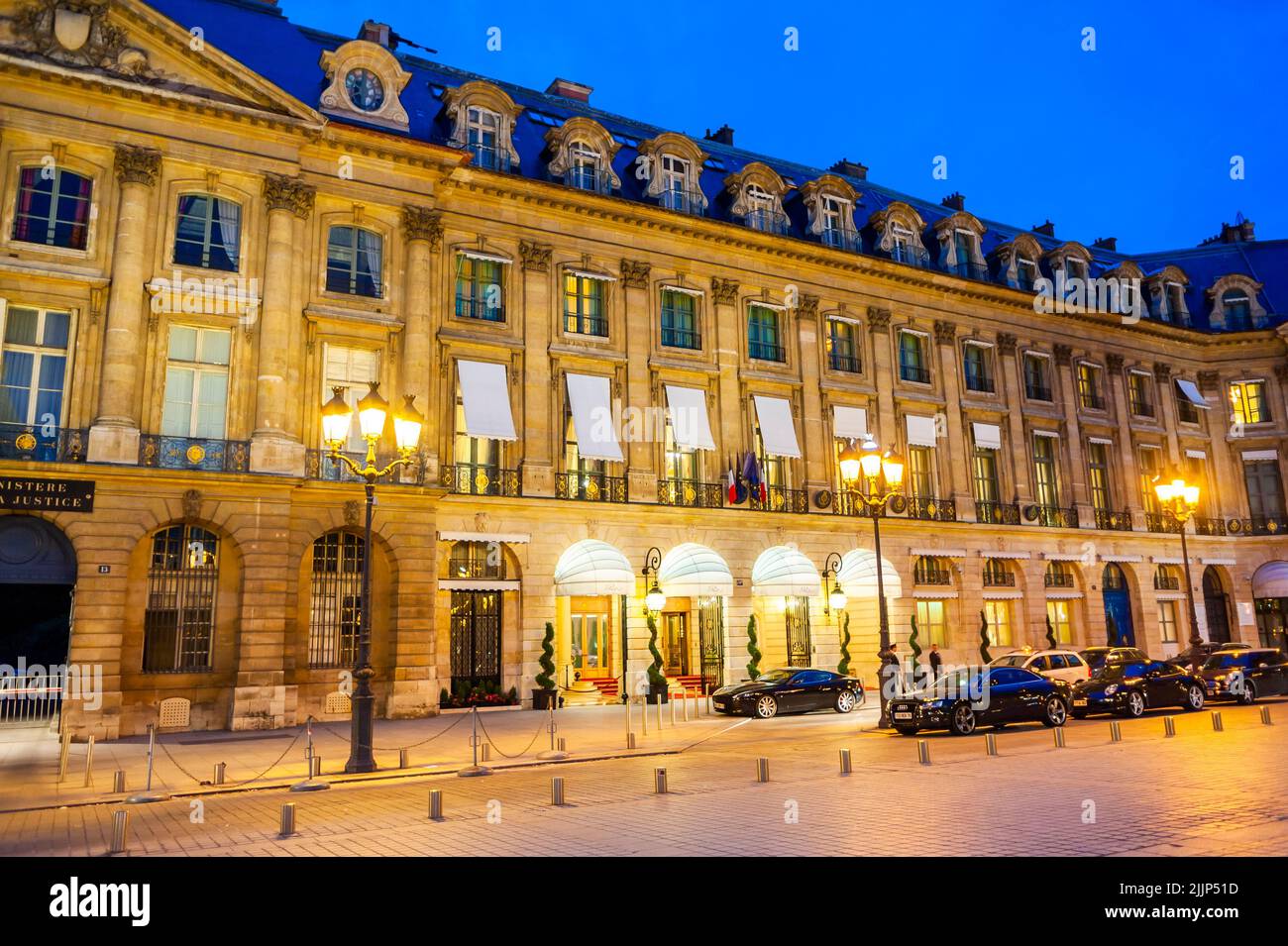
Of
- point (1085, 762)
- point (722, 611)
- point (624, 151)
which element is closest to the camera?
point (1085, 762)

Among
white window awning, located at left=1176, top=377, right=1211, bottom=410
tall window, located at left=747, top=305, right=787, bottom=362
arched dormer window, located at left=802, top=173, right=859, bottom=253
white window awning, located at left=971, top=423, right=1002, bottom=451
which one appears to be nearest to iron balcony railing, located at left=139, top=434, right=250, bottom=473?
tall window, located at left=747, top=305, right=787, bottom=362

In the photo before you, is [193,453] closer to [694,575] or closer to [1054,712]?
[694,575]

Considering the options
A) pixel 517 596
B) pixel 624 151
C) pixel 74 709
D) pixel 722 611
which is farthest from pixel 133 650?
pixel 624 151

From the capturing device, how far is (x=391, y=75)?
29.1 m

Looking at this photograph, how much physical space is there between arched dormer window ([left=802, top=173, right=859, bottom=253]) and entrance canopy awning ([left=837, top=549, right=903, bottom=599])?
12409 millimetres

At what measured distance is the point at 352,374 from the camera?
27.6 metres

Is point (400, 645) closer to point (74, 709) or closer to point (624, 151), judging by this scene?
point (74, 709)

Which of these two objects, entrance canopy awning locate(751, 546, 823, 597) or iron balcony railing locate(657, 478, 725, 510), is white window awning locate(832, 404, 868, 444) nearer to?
entrance canopy awning locate(751, 546, 823, 597)

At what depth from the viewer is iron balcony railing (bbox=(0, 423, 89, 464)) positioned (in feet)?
74.4

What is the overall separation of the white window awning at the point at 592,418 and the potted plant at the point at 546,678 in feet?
19.9

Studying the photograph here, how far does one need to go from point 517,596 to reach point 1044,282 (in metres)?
29.5

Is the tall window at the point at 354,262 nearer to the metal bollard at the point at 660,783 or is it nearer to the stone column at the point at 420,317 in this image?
the stone column at the point at 420,317

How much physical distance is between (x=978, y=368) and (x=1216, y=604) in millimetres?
17996

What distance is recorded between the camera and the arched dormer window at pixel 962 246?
4097cm
